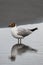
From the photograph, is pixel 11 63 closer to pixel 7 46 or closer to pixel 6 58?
pixel 6 58

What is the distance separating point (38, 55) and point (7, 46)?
0.87ft

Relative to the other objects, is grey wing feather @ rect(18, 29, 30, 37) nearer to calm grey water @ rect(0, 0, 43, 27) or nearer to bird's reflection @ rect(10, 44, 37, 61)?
bird's reflection @ rect(10, 44, 37, 61)

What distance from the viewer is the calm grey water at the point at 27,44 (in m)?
1.45

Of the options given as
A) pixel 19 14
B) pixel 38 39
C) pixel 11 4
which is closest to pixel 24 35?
pixel 38 39

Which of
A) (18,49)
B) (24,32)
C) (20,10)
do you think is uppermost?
(20,10)

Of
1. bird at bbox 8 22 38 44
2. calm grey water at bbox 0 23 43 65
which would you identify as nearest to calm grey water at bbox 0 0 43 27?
calm grey water at bbox 0 23 43 65

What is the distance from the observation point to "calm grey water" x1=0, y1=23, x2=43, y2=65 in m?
1.45

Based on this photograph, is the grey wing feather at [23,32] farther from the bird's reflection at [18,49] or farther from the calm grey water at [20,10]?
the calm grey water at [20,10]

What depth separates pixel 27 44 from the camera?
5.67 feet

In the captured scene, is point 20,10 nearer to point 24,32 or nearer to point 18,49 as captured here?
point 24,32

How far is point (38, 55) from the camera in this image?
1.54 metres

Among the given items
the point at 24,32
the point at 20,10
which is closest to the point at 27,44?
the point at 24,32

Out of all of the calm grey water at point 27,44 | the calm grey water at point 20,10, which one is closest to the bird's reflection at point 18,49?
the calm grey water at point 27,44

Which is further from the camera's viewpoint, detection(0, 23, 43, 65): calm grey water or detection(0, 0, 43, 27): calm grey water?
detection(0, 0, 43, 27): calm grey water
